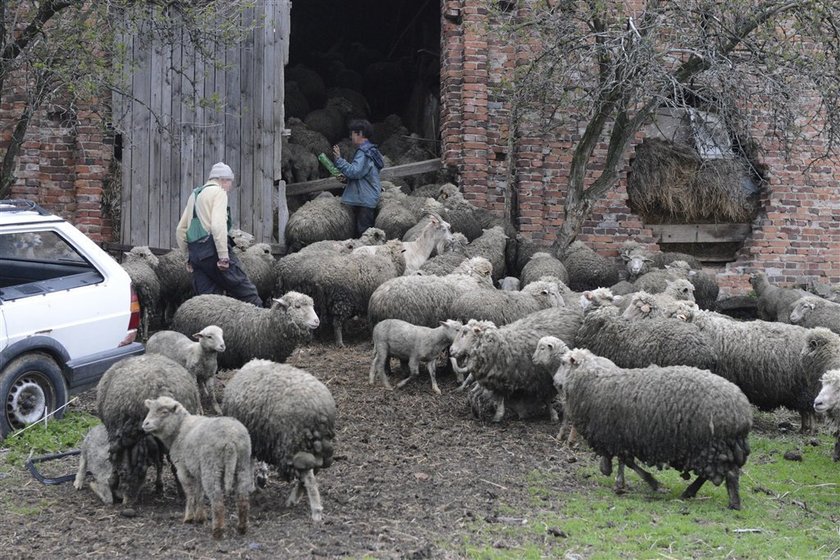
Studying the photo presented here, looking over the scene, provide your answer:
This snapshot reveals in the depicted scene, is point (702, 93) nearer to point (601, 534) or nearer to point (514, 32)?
point (514, 32)

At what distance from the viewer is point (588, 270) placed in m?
15.4

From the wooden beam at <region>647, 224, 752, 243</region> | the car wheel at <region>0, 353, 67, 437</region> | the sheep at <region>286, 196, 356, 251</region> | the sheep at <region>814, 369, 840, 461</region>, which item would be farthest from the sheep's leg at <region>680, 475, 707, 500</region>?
the wooden beam at <region>647, 224, 752, 243</region>

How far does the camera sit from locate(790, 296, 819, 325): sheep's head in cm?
1274

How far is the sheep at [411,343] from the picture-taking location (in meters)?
11.1

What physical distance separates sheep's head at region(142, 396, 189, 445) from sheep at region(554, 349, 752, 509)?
10.2 ft

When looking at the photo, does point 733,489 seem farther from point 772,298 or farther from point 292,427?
point 772,298

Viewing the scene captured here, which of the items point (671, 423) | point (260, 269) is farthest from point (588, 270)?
point (671, 423)

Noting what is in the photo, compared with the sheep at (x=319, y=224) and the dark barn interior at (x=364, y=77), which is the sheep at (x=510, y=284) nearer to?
the sheep at (x=319, y=224)

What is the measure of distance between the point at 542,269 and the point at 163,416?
311 inches

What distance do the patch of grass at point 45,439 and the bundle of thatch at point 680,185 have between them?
986 cm

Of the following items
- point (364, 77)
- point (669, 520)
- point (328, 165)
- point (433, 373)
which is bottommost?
point (669, 520)

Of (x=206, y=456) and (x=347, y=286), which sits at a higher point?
(x=347, y=286)

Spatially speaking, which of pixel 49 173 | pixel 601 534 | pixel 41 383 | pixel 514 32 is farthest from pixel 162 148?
pixel 601 534

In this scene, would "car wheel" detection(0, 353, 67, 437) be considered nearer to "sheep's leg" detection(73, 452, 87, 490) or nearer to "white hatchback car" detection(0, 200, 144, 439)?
"white hatchback car" detection(0, 200, 144, 439)
